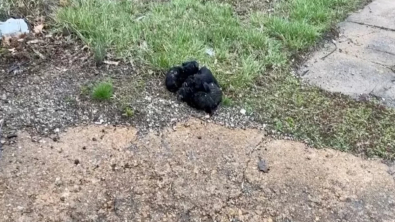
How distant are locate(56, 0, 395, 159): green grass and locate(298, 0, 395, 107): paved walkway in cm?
12

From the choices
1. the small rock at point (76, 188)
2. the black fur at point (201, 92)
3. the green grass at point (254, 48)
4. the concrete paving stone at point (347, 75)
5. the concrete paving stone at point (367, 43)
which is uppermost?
the small rock at point (76, 188)

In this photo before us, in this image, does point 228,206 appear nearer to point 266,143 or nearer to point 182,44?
point 266,143

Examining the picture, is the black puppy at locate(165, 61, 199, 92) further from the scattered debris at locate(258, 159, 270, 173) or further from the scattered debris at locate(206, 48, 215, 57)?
the scattered debris at locate(258, 159, 270, 173)

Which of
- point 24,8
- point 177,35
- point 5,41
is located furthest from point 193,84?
point 24,8

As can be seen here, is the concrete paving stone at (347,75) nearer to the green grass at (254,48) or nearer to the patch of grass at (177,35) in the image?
the green grass at (254,48)

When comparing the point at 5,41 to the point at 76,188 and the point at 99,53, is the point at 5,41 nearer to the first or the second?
the point at 99,53

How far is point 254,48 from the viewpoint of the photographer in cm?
394

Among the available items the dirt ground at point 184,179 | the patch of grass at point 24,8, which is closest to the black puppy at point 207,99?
the dirt ground at point 184,179

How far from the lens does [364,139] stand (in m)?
3.16

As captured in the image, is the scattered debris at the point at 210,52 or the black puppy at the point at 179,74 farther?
the scattered debris at the point at 210,52

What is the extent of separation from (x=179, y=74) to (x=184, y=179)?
2.71ft

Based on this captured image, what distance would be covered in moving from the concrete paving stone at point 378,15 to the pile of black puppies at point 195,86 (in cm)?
180

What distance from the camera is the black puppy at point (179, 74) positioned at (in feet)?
11.0

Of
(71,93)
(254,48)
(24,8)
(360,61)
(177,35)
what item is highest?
(24,8)
